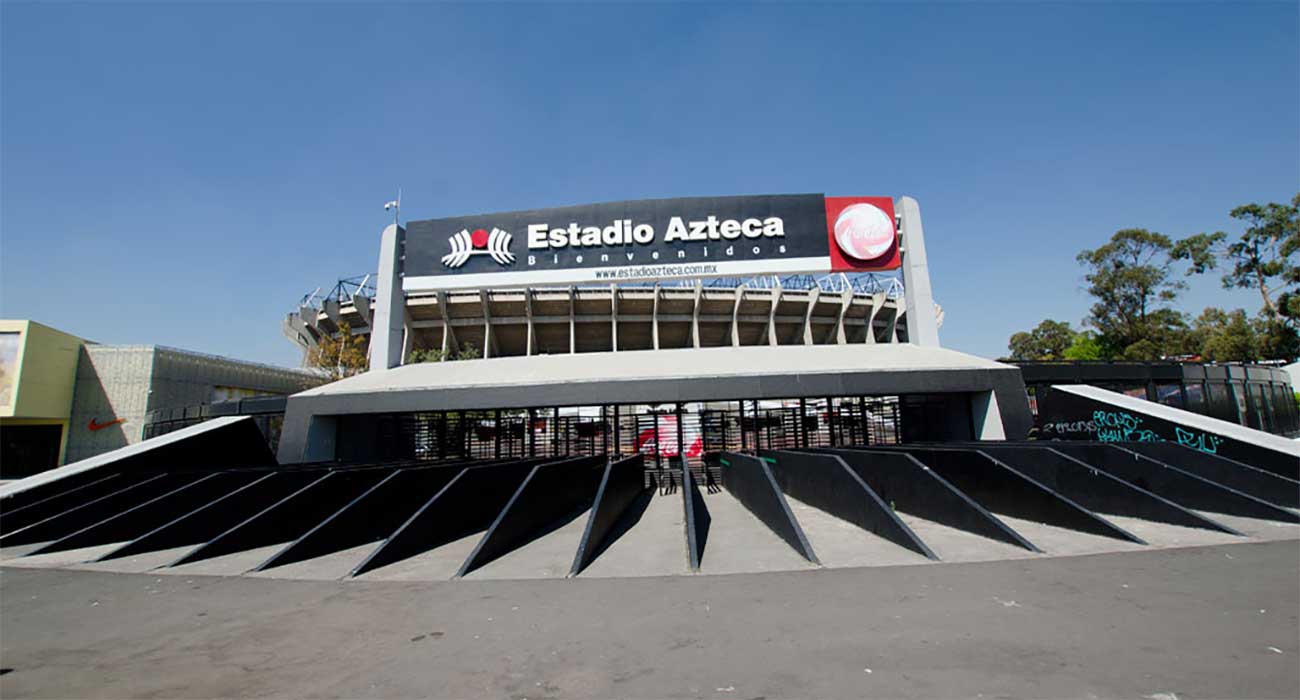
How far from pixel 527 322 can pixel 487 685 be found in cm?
4154

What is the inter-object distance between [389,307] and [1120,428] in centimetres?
2100

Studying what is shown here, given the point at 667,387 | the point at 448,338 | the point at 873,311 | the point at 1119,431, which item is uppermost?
the point at 873,311

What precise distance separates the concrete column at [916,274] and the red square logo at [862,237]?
380 millimetres

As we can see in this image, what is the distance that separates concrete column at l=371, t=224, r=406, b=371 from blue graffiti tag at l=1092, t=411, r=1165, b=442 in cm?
1987

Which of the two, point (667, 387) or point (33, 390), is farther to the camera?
point (33, 390)

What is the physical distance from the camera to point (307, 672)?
3283 mm

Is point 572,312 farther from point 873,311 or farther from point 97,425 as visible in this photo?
point 97,425

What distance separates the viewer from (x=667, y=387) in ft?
42.8

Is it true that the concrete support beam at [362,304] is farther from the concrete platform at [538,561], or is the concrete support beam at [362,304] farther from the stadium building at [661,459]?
the concrete platform at [538,561]

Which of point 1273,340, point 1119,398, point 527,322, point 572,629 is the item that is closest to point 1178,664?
point 572,629

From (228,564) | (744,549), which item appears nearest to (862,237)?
(744,549)

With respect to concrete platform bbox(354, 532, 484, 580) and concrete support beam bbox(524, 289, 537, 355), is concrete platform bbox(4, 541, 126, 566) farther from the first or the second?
concrete support beam bbox(524, 289, 537, 355)

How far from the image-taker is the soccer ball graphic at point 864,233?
17578 millimetres

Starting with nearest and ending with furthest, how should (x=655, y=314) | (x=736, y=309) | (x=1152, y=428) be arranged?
(x=1152, y=428) → (x=655, y=314) → (x=736, y=309)
